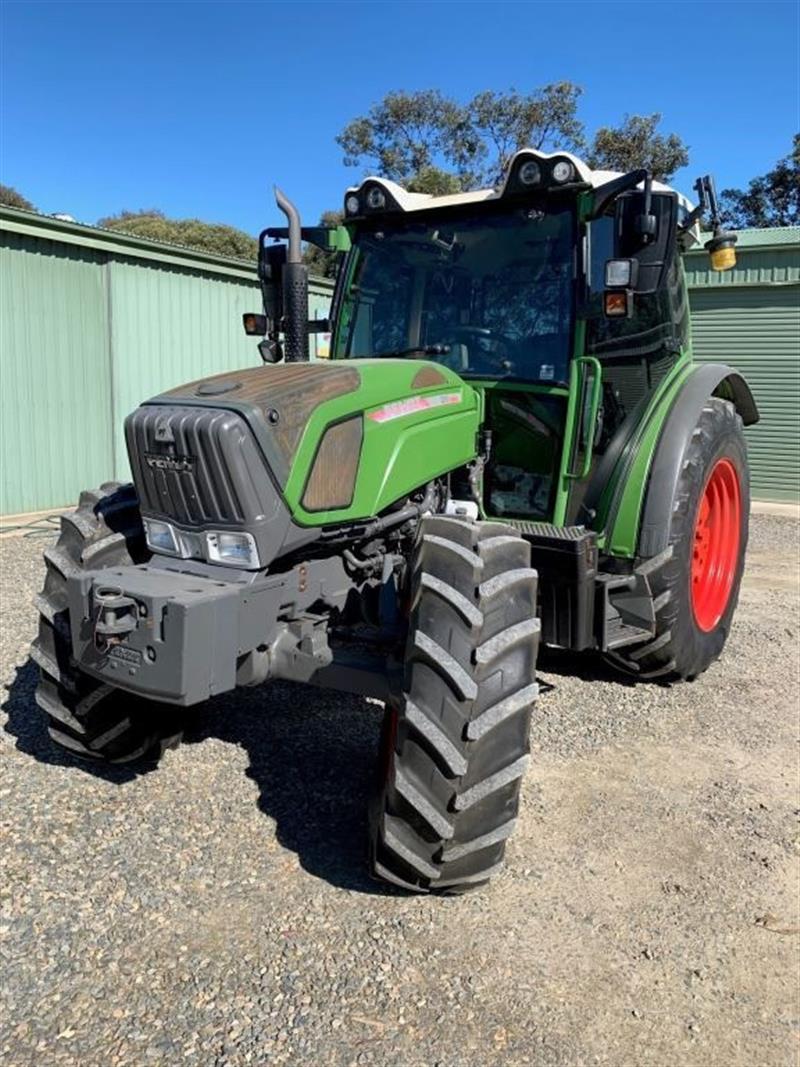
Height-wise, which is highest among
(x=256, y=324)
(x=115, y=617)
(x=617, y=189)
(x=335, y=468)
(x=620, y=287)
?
(x=617, y=189)

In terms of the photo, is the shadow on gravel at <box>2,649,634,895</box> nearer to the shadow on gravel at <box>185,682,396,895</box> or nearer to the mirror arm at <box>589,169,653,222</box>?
the shadow on gravel at <box>185,682,396,895</box>

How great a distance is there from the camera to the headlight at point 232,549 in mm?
2855

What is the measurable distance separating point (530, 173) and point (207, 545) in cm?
217

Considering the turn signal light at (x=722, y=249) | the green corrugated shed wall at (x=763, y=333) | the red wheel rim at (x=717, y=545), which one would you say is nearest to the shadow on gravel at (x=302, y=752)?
the red wheel rim at (x=717, y=545)

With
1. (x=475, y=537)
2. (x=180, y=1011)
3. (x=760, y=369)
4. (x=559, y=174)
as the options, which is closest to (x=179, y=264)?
(x=760, y=369)

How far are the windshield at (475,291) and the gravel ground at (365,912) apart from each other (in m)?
1.76

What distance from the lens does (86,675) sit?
3346 millimetres

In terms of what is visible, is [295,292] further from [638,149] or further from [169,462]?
[638,149]

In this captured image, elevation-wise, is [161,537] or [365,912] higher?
[161,537]

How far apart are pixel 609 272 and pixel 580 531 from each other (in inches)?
42.3

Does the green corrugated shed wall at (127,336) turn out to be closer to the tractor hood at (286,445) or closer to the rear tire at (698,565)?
the tractor hood at (286,445)

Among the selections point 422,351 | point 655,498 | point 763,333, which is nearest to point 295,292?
point 422,351

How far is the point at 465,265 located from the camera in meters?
4.18

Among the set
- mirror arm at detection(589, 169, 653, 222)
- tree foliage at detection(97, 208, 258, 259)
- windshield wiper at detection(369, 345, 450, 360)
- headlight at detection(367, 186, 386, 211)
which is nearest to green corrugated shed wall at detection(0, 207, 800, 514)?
headlight at detection(367, 186, 386, 211)
